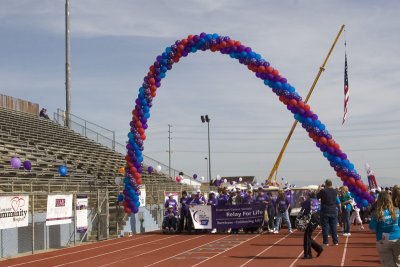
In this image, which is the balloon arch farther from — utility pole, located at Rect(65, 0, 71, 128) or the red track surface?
utility pole, located at Rect(65, 0, 71, 128)

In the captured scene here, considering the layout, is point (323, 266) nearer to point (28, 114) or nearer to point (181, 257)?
point (181, 257)

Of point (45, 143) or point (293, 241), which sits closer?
point (293, 241)

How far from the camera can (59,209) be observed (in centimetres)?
1942

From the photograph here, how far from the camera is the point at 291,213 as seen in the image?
25859 millimetres

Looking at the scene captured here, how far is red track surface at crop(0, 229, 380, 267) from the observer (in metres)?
14.5

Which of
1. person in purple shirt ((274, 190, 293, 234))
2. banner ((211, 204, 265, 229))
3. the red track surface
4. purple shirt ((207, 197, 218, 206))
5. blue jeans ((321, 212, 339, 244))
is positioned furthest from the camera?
purple shirt ((207, 197, 218, 206))

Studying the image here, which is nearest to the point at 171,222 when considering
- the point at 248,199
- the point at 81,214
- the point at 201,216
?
the point at 201,216

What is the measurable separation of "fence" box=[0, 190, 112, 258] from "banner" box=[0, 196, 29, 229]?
30 mm

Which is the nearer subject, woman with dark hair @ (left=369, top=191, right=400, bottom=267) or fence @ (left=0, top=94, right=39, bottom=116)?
woman with dark hair @ (left=369, top=191, right=400, bottom=267)

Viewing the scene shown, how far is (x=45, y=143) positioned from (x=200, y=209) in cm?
1151

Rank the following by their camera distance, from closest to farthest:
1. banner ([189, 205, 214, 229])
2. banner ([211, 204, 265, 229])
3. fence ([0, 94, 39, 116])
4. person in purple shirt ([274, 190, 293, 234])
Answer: person in purple shirt ([274, 190, 293, 234]) → banner ([211, 204, 265, 229]) → banner ([189, 205, 214, 229]) → fence ([0, 94, 39, 116])

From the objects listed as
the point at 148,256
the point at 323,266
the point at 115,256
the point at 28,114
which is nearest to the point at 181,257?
the point at 148,256

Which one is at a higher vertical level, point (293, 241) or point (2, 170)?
point (2, 170)

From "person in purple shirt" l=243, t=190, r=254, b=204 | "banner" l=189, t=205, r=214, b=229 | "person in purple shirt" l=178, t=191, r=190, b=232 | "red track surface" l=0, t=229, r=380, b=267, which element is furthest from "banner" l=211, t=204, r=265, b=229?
"red track surface" l=0, t=229, r=380, b=267
